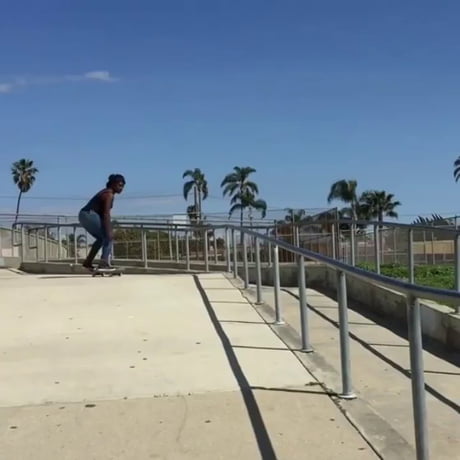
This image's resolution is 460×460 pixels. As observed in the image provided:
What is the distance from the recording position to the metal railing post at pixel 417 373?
3.15 meters

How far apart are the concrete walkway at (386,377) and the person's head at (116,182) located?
332cm

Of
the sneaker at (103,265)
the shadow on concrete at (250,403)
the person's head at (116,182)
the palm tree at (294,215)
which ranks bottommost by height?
the shadow on concrete at (250,403)

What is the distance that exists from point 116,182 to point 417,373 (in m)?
8.68

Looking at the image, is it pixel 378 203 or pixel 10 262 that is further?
pixel 378 203

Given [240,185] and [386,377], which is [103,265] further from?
[240,185]

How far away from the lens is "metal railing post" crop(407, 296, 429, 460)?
124 inches

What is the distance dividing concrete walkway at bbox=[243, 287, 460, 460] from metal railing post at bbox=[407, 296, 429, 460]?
43cm

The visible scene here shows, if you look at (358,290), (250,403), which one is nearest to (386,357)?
(250,403)

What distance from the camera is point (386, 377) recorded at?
6094 millimetres

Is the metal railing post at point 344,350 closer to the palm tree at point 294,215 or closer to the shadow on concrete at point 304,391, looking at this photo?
the shadow on concrete at point 304,391

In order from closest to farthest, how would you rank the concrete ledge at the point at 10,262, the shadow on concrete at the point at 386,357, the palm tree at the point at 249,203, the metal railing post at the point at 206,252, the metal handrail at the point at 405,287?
the metal handrail at the point at 405,287 < the shadow on concrete at the point at 386,357 < the metal railing post at the point at 206,252 < the concrete ledge at the point at 10,262 < the palm tree at the point at 249,203

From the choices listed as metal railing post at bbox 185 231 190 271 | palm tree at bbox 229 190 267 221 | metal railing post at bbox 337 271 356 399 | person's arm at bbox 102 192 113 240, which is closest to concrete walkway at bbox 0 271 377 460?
metal railing post at bbox 337 271 356 399

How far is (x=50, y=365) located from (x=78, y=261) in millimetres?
12138

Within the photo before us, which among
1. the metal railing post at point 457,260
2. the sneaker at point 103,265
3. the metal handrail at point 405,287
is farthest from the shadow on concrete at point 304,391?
the sneaker at point 103,265
